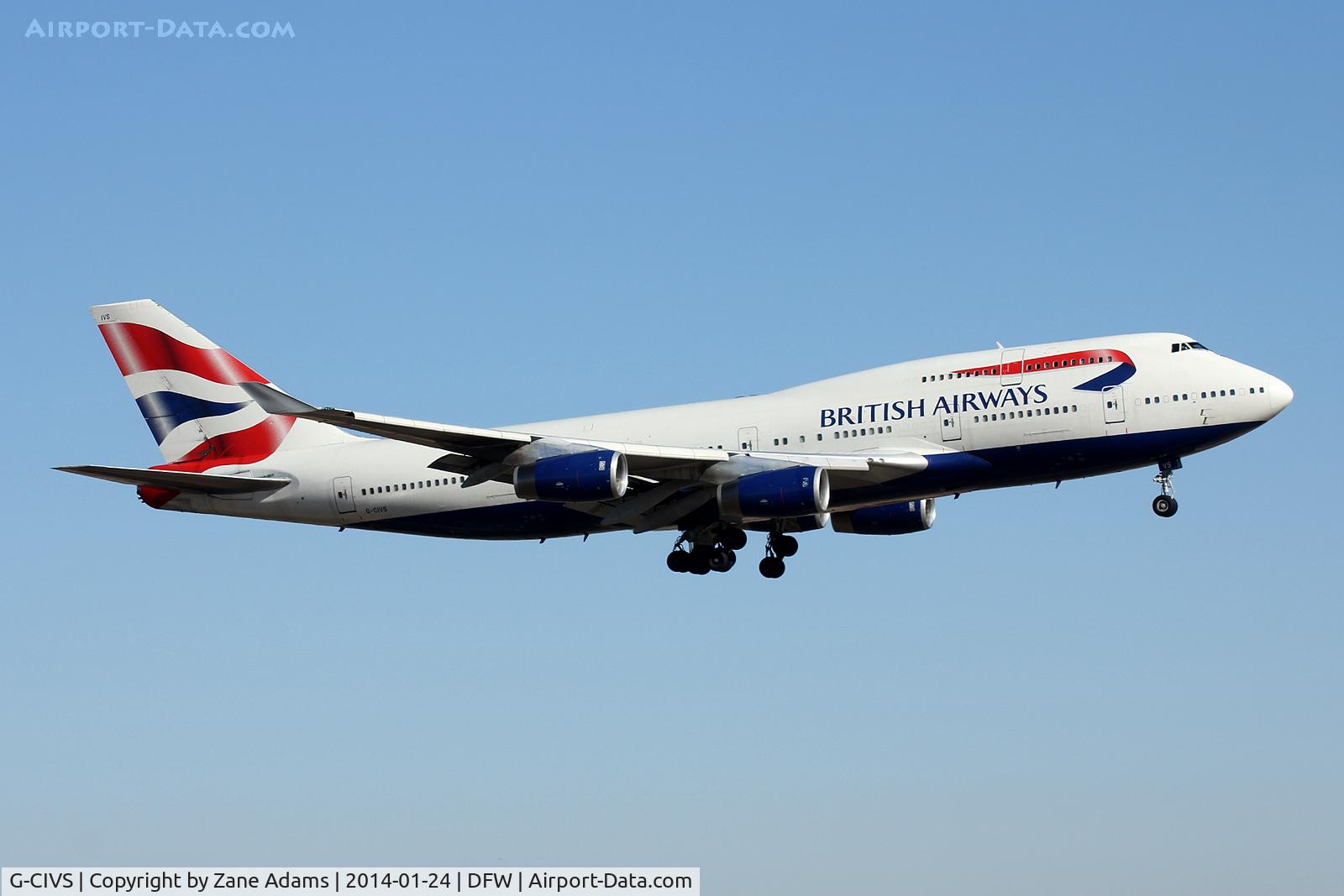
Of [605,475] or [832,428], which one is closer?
[605,475]

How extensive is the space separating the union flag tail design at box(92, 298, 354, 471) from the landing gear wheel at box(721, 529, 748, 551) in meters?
12.0

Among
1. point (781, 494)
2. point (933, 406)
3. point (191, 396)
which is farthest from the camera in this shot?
point (191, 396)

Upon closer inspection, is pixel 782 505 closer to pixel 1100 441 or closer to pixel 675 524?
pixel 675 524

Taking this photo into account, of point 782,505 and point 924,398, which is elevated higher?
point 924,398

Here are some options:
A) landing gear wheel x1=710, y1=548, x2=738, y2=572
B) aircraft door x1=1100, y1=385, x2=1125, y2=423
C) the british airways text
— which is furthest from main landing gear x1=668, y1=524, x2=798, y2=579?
aircraft door x1=1100, y1=385, x2=1125, y2=423

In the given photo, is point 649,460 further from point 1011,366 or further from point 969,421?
point 1011,366

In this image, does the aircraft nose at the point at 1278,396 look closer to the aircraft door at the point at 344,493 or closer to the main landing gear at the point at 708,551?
the main landing gear at the point at 708,551

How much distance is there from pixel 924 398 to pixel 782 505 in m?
4.91

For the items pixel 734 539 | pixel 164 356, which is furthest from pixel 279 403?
pixel 164 356

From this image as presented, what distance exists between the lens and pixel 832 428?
4559 cm

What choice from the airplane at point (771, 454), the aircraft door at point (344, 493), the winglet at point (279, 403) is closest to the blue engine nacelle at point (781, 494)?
the airplane at point (771, 454)

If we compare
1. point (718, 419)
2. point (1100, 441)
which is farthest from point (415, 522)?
point (1100, 441)

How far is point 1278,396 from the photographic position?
43188 millimetres

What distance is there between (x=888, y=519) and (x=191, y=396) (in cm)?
2169
